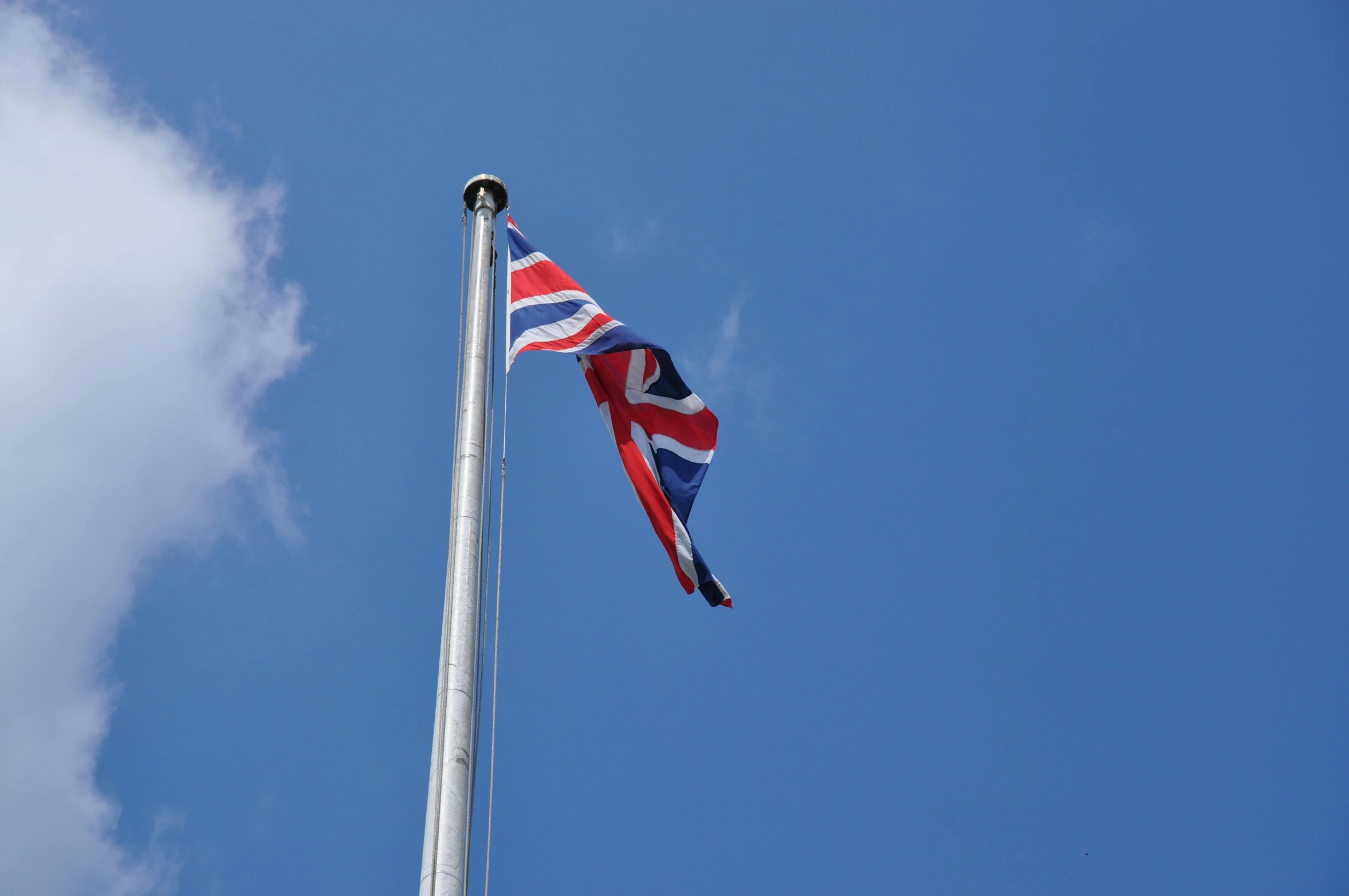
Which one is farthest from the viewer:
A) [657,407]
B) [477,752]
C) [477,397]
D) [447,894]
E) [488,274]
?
[657,407]

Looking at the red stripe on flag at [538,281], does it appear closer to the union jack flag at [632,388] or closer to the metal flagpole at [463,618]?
the union jack flag at [632,388]

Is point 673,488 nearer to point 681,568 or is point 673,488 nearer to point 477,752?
point 681,568

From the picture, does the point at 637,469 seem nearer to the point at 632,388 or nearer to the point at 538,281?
the point at 632,388

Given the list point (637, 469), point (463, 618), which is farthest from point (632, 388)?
point (463, 618)

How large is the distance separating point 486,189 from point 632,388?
3.05m

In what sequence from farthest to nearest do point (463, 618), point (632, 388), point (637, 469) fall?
1. point (632, 388)
2. point (637, 469)
3. point (463, 618)

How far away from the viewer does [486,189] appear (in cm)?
1488

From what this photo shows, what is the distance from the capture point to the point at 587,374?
1560cm

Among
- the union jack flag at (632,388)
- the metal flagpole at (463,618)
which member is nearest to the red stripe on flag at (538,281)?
the union jack flag at (632,388)

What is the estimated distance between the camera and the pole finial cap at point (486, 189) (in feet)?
48.7

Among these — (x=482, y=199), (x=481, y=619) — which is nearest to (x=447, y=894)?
(x=481, y=619)

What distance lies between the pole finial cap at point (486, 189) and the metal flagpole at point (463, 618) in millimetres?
406

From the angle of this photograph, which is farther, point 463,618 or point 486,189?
point 486,189

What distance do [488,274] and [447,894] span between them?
22.9 feet
